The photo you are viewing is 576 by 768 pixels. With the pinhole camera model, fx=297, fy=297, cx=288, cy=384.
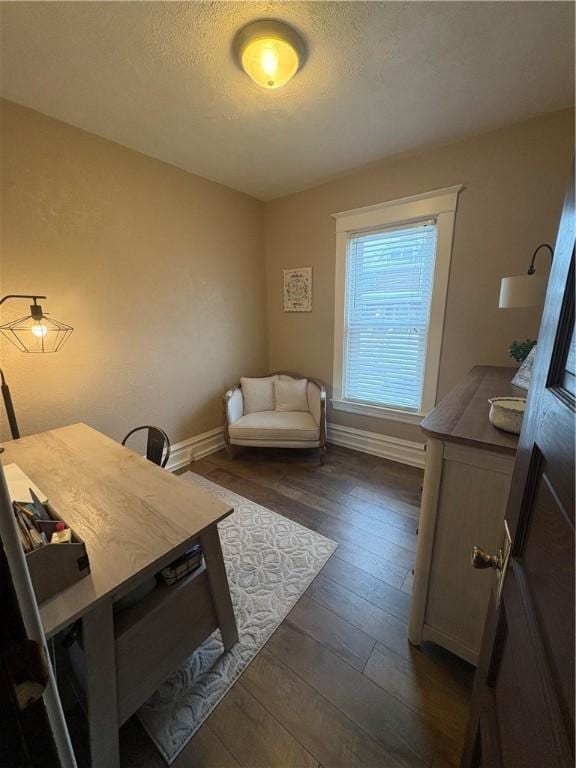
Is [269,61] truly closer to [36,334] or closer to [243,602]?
[36,334]

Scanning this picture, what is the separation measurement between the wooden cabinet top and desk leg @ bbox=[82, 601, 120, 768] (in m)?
1.20

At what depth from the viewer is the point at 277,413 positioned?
10.3 ft

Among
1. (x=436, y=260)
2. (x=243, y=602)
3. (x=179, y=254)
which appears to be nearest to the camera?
(x=243, y=602)

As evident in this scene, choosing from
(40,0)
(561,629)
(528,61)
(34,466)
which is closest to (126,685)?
(34,466)

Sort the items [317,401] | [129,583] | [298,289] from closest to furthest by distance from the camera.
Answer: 1. [129,583]
2. [317,401]
3. [298,289]

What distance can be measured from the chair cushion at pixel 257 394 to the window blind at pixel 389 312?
834mm

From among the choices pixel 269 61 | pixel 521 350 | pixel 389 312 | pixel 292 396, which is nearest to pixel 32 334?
pixel 269 61

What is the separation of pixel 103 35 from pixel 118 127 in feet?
2.40

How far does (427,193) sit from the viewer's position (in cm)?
239

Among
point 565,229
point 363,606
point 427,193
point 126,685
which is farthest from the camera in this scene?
point 427,193

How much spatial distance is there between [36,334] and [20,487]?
3.74ft

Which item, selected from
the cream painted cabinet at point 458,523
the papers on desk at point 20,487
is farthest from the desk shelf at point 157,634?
the cream painted cabinet at point 458,523

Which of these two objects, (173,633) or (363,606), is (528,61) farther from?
(173,633)

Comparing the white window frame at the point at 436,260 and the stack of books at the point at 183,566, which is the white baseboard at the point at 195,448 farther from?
the stack of books at the point at 183,566
